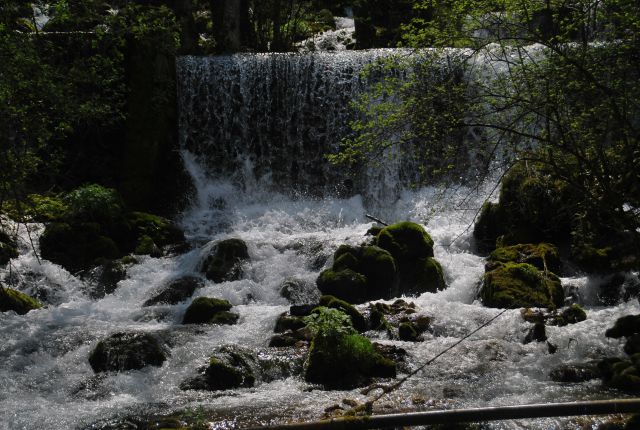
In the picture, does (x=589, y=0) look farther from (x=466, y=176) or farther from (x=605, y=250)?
(x=466, y=176)

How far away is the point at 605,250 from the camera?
428 inches

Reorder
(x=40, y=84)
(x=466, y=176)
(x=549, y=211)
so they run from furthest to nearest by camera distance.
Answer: (x=466, y=176) < (x=549, y=211) < (x=40, y=84)

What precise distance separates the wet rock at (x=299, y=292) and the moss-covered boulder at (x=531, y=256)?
9.22ft

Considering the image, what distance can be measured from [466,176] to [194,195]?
6352mm

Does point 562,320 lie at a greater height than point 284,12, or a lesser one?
lesser

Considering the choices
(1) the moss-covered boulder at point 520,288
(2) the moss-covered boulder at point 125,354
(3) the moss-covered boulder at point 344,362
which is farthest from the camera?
(1) the moss-covered boulder at point 520,288

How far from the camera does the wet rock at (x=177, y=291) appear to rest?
11.4 metres

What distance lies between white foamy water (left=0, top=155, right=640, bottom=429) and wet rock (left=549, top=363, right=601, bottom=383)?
120 mm

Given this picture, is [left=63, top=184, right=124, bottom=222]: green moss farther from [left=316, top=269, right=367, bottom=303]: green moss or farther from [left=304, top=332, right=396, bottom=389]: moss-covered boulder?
[left=304, top=332, right=396, bottom=389]: moss-covered boulder

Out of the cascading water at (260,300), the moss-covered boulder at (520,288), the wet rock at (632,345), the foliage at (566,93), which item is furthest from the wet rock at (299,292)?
the wet rock at (632,345)

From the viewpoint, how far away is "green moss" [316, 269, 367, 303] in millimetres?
10930

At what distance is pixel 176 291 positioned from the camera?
11.6 meters

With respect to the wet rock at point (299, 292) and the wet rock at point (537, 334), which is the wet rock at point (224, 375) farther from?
the wet rock at point (537, 334)

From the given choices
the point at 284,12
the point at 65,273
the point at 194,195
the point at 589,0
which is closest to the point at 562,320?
the point at 589,0
